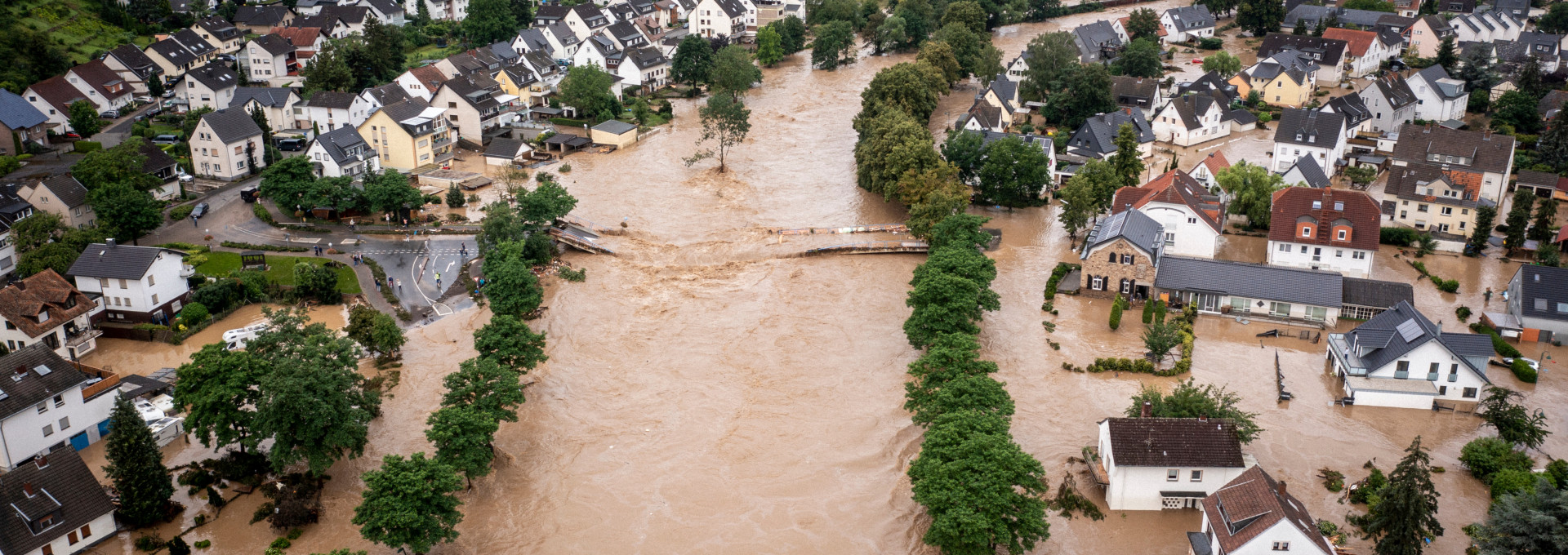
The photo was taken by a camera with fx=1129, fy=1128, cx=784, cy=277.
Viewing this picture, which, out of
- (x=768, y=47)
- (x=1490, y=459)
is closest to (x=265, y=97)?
(x=768, y=47)

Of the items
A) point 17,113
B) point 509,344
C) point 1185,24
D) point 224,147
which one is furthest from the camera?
point 1185,24

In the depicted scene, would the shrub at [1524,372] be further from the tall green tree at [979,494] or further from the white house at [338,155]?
the white house at [338,155]

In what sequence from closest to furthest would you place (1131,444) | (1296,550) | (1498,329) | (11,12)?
1. (1296,550)
2. (1131,444)
3. (1498,329)
4. (11,12)

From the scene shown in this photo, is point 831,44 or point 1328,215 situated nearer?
point 1328,215

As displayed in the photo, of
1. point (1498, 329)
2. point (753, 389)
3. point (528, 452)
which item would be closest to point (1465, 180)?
point (1498, 329)

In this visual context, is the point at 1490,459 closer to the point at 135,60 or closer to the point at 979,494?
the point at 979,494

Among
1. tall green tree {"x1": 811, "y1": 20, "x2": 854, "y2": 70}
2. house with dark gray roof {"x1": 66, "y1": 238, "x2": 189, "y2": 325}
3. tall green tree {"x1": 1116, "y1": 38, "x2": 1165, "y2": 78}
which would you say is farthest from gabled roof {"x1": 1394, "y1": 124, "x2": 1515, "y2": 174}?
house with dark gray roof {"x1": 66, "y1": 238, "x2": 189, "y2": 325}

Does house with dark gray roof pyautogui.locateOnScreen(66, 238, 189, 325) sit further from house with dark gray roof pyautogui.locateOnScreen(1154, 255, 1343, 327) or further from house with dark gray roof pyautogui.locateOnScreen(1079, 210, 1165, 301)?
house with dark gray roof pyautogui.locateOnScreen(1154, 255, 1343, 327)

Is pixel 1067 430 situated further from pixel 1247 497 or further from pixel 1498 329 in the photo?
pixel 1498 329
